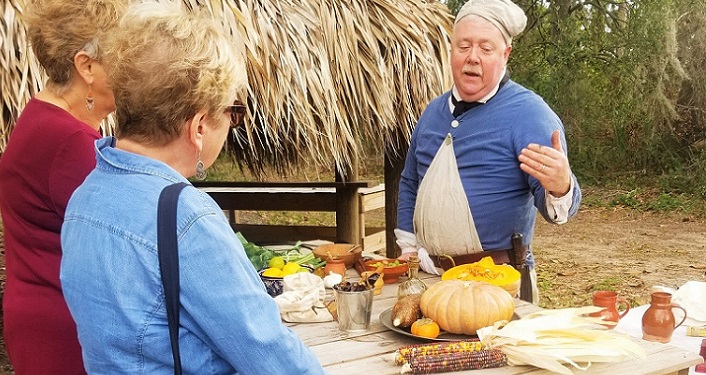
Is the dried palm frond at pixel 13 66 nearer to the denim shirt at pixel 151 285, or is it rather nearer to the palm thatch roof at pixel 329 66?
the palm thatch roof at pixel 329 66

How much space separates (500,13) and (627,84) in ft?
34.2

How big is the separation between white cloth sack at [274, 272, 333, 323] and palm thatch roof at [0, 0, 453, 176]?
152cm

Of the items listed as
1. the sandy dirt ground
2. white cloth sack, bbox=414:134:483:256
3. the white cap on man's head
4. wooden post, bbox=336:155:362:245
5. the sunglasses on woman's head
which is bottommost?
the sandy dirt ground

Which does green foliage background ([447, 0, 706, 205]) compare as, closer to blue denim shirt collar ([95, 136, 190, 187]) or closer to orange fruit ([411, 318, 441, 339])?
orange fruit ([411, 318, 441, 339])

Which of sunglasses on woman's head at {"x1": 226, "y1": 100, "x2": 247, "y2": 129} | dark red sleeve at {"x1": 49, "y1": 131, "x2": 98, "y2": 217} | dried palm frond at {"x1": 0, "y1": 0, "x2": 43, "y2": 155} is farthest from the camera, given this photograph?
dried palm frond at {"x1": 0, "y1": 0, "x2": 43, "y2": 155}

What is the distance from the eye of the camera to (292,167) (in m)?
6.64

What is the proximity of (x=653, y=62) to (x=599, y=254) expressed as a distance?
4140 mm

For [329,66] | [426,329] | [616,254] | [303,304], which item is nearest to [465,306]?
[426,329]

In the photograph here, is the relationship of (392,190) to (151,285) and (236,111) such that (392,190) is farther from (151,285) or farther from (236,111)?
(151,285)

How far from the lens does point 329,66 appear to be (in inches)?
172

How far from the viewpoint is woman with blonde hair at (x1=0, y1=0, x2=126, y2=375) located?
72.9 inches

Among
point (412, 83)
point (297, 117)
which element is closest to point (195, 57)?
point (297, 117)

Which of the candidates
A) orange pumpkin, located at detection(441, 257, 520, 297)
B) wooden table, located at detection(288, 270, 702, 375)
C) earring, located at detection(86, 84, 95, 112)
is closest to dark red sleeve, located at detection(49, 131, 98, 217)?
earring, located at detection(86, 84, 95, 112)

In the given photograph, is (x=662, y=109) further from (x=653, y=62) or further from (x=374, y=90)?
(x=374, y=90)
